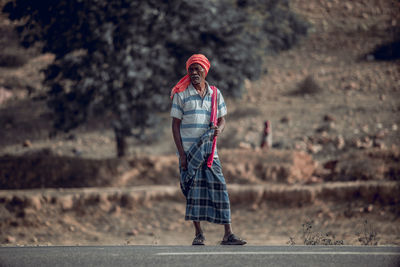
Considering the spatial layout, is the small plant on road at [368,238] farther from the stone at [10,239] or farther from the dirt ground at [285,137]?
the stone at [10,239]

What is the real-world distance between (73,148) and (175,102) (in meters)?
15.9

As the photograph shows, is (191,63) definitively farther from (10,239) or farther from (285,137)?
(285,137)

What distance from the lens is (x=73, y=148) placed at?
21594mm

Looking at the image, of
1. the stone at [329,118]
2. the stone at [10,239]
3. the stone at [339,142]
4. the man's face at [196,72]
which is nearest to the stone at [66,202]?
the stone at [10,239]

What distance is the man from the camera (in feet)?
20.2

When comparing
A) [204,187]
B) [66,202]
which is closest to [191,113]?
[204,187]

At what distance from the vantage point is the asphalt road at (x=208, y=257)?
499 cm

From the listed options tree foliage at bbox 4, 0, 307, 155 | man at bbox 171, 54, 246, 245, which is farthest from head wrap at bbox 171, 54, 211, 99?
tree foliage at bbox 4, 0, 307, 155

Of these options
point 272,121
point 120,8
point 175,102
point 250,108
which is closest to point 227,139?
point 272,121

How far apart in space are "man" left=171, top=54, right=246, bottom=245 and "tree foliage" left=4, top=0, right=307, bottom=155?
8.84 metres

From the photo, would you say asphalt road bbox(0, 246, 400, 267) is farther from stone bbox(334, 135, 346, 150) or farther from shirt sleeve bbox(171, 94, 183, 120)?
stone bbox(334, 135, 346, 150)

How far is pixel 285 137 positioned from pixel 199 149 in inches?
593

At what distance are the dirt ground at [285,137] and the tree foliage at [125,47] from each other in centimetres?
172

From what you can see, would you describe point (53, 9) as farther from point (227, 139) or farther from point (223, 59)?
point (227, 139)
